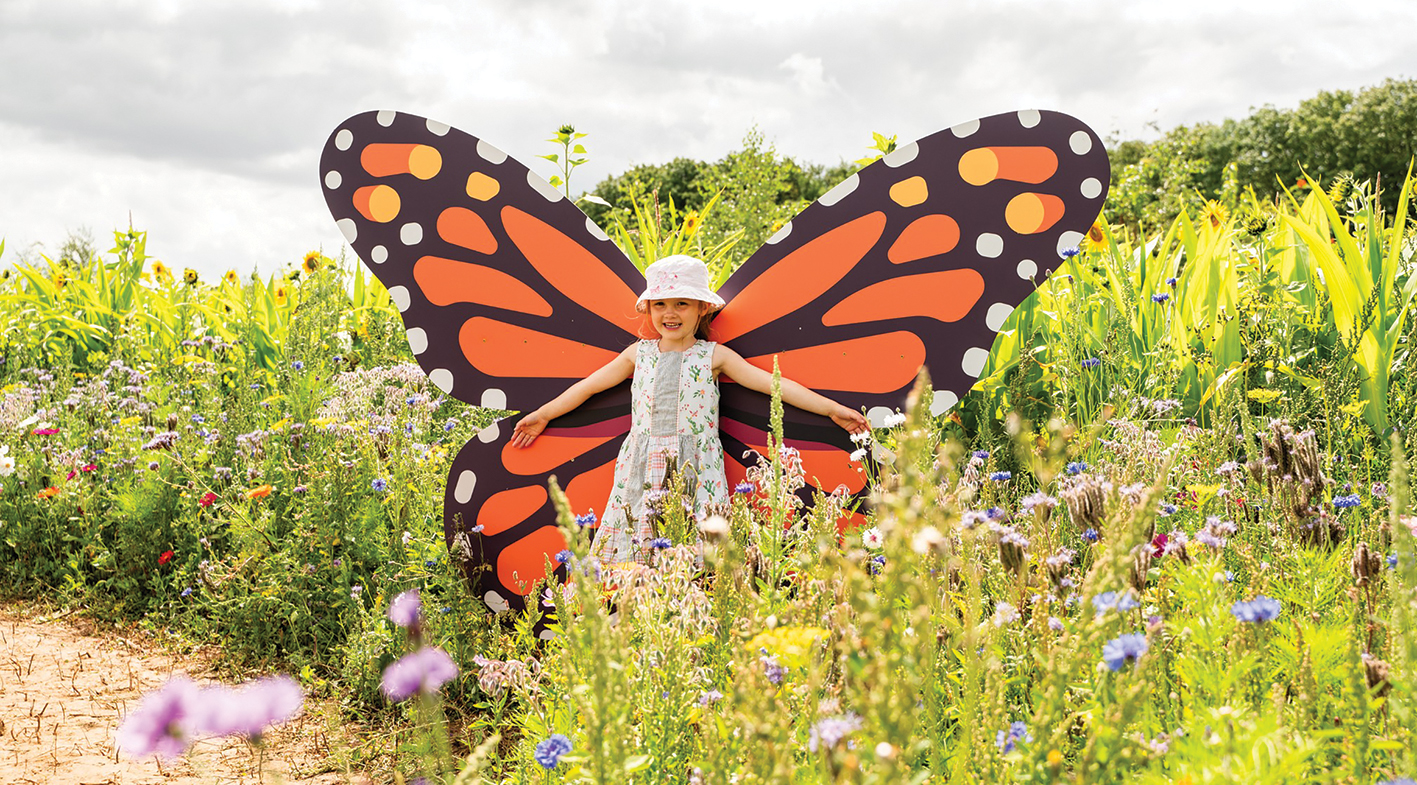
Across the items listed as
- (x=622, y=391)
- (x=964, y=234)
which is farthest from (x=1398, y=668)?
(x=622, y=391)

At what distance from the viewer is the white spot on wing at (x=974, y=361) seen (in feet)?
9.93

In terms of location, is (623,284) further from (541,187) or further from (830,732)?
(830,732)

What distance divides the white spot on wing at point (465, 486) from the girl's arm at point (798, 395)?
1.05m

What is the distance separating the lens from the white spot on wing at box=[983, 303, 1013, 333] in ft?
9.80

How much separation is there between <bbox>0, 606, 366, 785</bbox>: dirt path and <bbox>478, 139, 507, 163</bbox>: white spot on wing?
2.13 meters

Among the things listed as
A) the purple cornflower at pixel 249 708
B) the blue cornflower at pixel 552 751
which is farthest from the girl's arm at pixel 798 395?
the purple cornflower at pixel 249 708

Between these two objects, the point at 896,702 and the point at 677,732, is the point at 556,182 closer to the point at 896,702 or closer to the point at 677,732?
the point at 677,732

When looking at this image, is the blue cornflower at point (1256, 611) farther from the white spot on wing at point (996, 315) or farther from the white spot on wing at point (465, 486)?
the white spot on wing at point (465, 486)

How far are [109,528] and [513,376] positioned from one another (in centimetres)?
289

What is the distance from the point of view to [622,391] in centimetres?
348

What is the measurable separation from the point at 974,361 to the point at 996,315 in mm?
169

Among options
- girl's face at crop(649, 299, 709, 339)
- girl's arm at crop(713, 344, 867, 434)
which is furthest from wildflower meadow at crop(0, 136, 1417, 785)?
girl's face at crop(649, 299, 709, 339)

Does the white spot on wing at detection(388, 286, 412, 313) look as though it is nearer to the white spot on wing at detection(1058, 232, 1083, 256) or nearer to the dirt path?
the dirt path

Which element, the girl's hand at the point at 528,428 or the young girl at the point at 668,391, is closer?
the young girl at the point at 668,391
